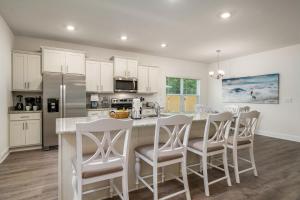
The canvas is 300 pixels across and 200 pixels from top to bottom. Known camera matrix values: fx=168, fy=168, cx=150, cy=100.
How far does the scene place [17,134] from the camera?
3684 millimetres

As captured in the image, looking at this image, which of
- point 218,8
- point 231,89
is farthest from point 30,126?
point 231,89

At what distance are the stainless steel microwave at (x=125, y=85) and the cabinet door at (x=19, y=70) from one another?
2176 millimetres

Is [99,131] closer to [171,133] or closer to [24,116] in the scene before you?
[171,133]

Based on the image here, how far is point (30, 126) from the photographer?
381 cm

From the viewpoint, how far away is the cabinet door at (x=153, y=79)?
552cm

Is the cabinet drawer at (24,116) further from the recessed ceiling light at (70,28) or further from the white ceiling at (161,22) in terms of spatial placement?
the recessed ceiling light at (70,28)

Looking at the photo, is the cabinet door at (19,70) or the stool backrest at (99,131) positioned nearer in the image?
the stool backrest at (99,131)

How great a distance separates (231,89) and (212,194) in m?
4.96

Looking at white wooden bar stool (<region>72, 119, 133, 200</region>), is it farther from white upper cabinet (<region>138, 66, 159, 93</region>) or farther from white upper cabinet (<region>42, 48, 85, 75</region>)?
white upper cabinet (<region>138, 66, 159, 93</region>)

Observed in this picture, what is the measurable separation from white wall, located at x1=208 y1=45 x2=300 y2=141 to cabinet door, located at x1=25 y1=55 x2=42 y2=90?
6.22m

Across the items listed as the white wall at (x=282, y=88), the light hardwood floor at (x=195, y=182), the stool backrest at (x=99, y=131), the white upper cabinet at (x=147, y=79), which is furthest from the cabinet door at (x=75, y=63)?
the white wall at (x=282, y=88)

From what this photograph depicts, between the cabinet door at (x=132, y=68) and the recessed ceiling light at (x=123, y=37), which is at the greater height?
the recessed ceiling light at (x=123, y=37)

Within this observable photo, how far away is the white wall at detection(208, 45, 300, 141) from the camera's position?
4648mm

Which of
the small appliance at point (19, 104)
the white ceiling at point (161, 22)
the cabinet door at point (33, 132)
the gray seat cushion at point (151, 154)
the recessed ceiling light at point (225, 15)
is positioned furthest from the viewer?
the small appliance at point (19, 104)
